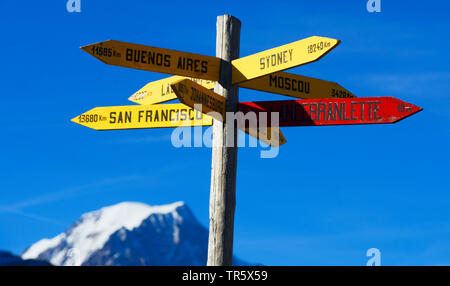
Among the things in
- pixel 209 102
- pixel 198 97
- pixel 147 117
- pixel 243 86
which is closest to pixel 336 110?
pixel 243 86

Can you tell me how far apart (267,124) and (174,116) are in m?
1.24

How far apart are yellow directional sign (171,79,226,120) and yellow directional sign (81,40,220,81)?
1.34 ft

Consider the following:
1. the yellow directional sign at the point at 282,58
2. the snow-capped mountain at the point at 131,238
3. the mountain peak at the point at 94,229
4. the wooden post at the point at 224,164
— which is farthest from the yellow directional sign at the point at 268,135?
the mountain peak at the point at 94,229

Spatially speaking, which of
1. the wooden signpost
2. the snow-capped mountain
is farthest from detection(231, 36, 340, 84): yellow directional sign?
the snow-capped mountain

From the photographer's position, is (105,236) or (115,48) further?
(105,236)

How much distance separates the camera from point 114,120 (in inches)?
343

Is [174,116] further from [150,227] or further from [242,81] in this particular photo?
[150,227]

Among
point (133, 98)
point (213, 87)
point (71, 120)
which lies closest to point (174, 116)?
point (213, 87)

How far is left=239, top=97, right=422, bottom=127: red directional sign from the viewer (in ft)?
23.9
